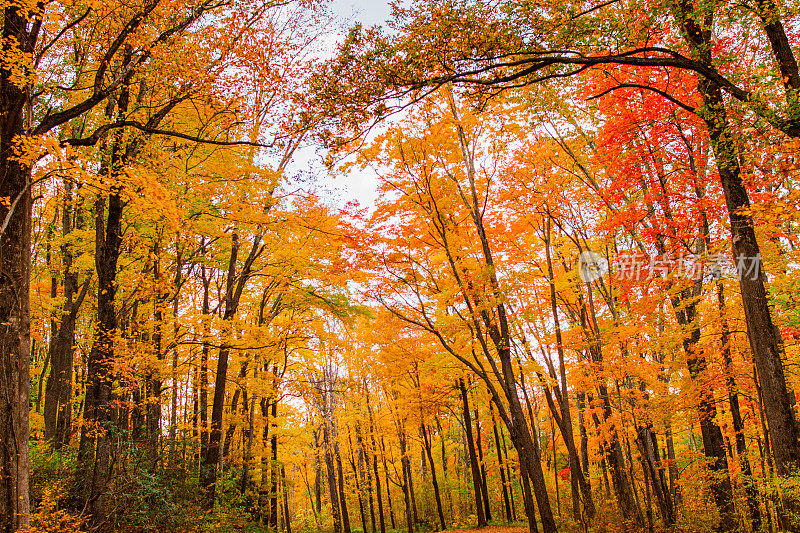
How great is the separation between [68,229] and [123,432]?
9.41 meters

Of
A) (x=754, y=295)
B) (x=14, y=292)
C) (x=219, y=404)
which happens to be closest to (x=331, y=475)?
(x=219, y=404)

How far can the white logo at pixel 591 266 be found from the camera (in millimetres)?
12250

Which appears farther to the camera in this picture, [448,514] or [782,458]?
[448,514]

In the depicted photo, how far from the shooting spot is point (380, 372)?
57.9 feet

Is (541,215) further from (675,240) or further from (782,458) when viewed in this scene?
(782,458)

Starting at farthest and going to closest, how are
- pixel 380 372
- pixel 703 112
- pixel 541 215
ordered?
pixel 380 372 → pixel 541 215 → pixel 703 112

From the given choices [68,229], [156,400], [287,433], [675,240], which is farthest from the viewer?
[287,433]

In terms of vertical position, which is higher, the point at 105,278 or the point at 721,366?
the point at 105,278

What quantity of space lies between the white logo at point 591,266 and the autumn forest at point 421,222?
0.37ft

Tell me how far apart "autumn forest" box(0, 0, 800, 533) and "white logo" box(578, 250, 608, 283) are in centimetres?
11

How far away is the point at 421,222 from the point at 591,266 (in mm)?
5379

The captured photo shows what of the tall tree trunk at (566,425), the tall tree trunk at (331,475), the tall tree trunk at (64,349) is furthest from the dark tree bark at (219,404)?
the tall tree trunk at (331,475)

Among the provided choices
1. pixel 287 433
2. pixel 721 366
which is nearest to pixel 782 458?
pixel 721 366

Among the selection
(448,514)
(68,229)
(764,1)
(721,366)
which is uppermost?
(68,229)
